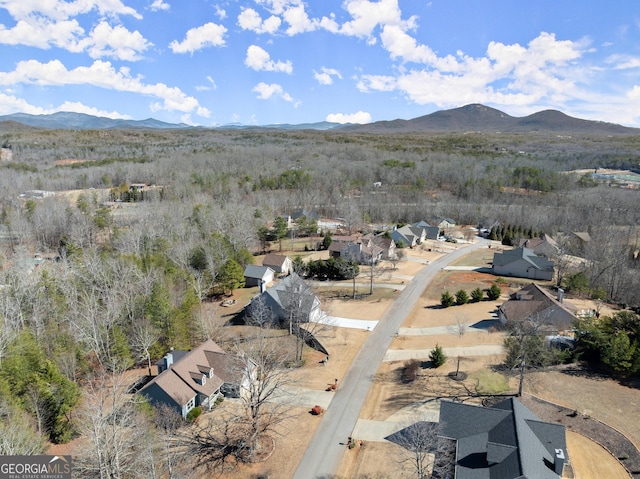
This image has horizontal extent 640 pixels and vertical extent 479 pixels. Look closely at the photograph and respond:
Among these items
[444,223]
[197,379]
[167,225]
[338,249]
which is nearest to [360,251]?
[338,249]

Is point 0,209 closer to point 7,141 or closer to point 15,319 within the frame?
point 15,319

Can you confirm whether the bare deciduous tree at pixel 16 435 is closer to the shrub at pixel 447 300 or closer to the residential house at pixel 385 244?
the shrub at pixel 447 300

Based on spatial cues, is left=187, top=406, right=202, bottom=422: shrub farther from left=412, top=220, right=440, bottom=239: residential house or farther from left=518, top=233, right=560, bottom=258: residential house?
left=412, top=220, right=440, bottom=239: residential house

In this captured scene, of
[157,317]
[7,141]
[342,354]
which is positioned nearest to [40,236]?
[157,317]

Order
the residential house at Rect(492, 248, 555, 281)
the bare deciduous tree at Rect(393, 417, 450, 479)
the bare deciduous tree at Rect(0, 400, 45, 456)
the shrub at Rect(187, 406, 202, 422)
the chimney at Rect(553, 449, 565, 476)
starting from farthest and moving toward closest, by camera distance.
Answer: the residential house at Rect(492, 248, 555, 281) → the shrub at Rect(187, 406, 202, 422) → the bare deciduous tree at Rect(393, 417, 450, 479) → the chimney at Rect(553, 449, 565, 476) → the bare deciduous tree at Rect(0, 400, 45, 456)

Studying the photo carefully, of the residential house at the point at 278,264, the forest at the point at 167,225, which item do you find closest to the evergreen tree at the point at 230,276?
the forest at the point at 167,225

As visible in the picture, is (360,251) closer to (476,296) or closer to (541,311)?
(476,296)

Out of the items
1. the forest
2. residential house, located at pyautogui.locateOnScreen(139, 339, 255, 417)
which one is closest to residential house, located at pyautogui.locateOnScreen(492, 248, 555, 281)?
the forest
